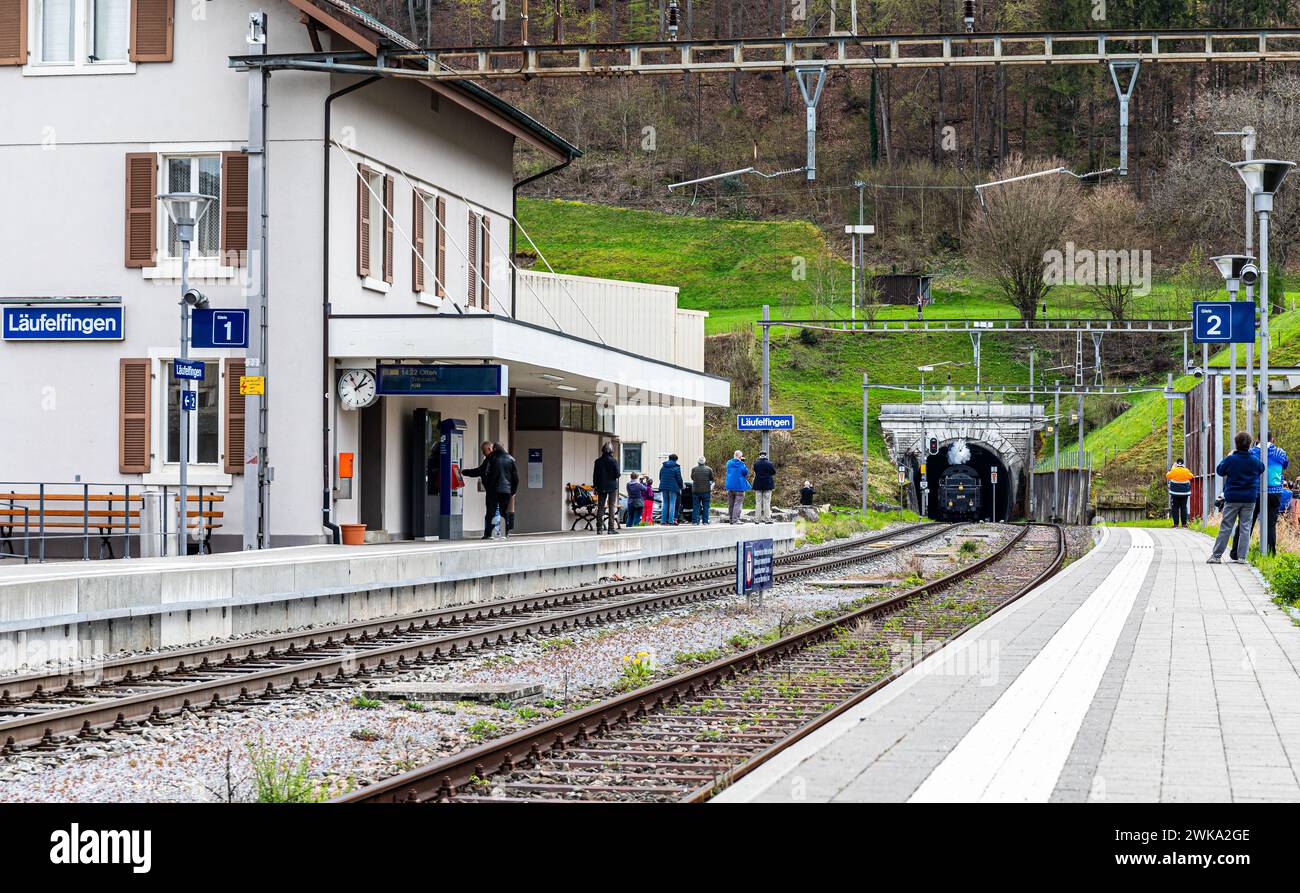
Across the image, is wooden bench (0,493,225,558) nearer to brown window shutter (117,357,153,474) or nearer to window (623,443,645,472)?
brown window shutter (117,357,153,474)

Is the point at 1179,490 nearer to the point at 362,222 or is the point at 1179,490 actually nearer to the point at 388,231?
the point at 388,231

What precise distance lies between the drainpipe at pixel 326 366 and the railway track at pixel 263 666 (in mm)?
4603

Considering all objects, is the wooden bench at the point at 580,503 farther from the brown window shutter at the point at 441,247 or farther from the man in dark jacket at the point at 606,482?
the brown window shutter at the point at 441,247

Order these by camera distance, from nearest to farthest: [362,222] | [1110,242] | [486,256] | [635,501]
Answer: [362,222], [486,256], [635,501], [1110,242]

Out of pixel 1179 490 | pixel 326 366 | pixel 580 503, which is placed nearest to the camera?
pixel 326 366

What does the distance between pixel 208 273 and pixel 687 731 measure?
1757 cm

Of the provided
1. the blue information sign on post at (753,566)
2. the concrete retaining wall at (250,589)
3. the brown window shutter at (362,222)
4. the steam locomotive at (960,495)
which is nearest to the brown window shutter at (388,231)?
the brown window shutter at (362,222)

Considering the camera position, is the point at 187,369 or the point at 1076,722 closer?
the point at 1076,722

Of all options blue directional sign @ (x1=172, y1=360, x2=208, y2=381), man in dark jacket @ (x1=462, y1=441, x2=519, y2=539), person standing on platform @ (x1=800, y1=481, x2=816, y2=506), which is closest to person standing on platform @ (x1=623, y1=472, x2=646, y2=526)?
man in dark jacket @ (x1=462, y1=441, x2=519, y2=539)

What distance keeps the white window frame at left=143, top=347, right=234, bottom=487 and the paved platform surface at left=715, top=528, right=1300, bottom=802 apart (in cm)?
1362

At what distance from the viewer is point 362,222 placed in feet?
87.9

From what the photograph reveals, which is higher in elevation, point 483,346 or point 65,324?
point 65,324

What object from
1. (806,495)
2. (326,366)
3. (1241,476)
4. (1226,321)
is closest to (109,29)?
(326,366)

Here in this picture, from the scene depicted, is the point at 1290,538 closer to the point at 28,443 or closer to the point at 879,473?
the point at 28,443
